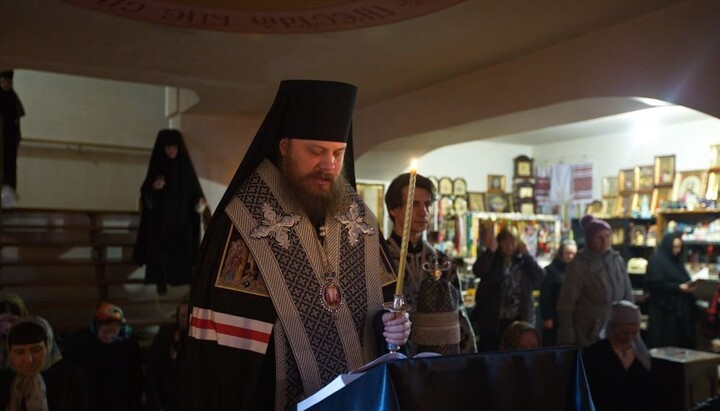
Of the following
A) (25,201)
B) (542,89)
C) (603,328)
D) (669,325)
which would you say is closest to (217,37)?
(542,89)

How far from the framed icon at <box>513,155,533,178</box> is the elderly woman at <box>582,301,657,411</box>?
593cm

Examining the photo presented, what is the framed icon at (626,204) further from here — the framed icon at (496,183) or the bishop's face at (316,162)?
the bishop's face at (316,162)

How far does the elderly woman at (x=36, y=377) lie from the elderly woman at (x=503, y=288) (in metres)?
2.90

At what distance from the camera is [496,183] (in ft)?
31.4

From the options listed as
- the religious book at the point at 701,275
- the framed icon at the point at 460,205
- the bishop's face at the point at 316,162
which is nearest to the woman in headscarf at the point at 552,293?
the religious book at the point at 701,275

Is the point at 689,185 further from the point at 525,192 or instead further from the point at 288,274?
the point at 288,274

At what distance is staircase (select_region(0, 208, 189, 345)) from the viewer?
651 centimetres

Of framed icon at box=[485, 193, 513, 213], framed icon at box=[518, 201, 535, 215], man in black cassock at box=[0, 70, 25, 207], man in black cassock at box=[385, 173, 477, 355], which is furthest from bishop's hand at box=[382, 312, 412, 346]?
framed icon at box=[518, 201, 535, 215]

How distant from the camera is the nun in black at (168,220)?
20.3 feet

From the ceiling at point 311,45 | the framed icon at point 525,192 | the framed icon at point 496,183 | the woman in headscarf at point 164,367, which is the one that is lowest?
the woman in headscarf at point 164,367

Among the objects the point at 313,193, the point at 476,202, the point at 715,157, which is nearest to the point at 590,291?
the point at 313,193

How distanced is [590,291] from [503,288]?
2.04ft

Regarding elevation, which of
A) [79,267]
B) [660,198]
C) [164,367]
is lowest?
[164,367]

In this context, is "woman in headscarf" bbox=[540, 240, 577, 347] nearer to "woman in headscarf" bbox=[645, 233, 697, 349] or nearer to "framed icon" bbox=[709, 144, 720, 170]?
"woman in headscarf" bbox=[645, 233, 697, 349]
